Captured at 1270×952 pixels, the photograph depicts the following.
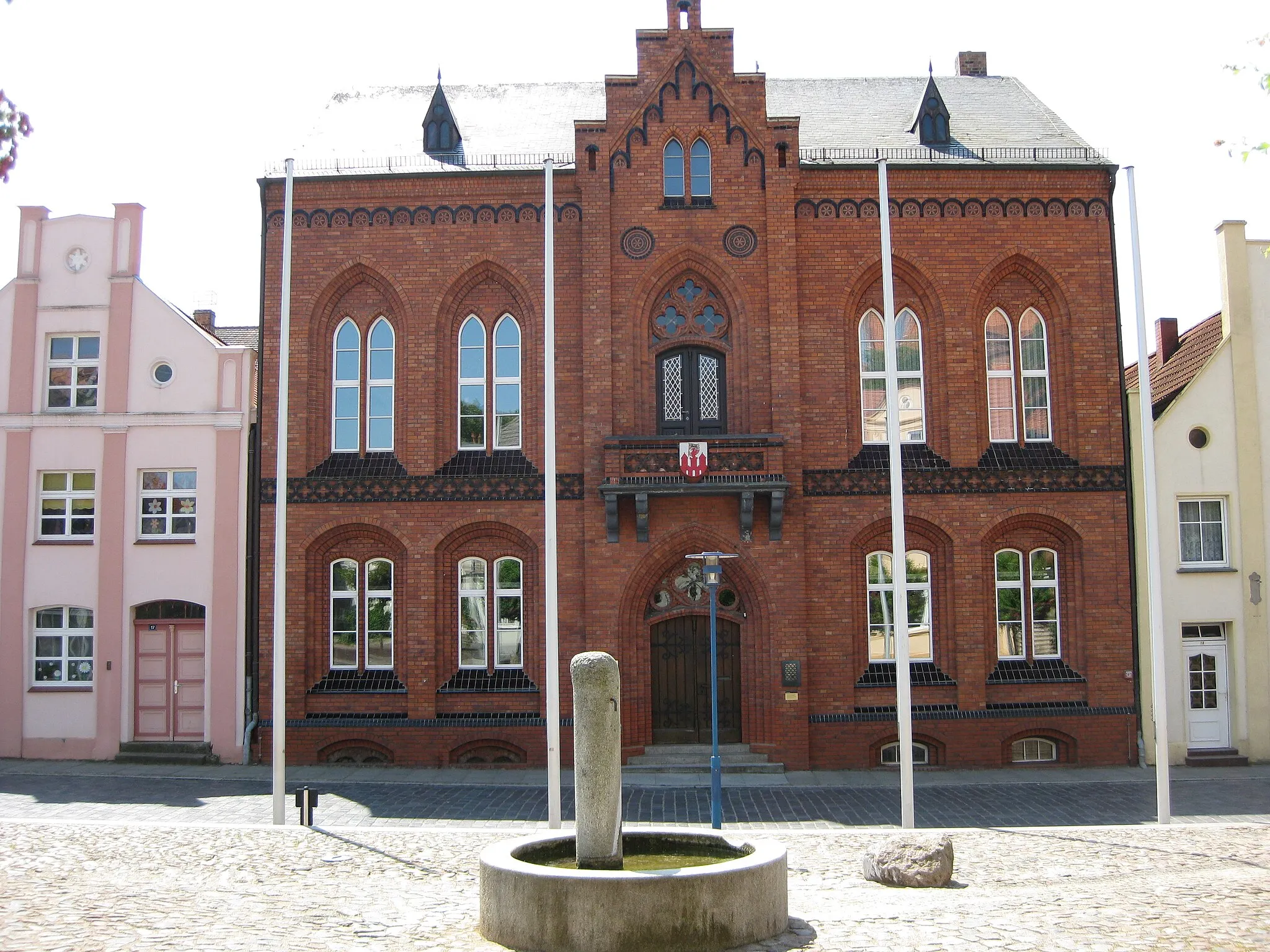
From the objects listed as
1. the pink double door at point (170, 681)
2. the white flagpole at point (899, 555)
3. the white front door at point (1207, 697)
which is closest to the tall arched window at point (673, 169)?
the white flagpole at point (899, 555)

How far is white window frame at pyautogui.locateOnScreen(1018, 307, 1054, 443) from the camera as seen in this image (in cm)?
2028

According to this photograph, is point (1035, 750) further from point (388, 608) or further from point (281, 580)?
point (281, 580)

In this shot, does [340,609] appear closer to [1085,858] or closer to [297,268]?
[297,268]

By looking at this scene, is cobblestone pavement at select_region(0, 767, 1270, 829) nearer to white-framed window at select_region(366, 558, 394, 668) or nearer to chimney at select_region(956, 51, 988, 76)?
white-framed window at select_region(366, 558, 394, 668)

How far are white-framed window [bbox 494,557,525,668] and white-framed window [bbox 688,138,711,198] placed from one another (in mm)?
7416

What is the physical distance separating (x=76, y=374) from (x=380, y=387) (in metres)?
5.73

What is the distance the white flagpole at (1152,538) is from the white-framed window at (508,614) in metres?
10.3

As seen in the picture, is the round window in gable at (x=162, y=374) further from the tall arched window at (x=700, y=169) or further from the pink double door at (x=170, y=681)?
the tall arched window at (x=700, y=169)

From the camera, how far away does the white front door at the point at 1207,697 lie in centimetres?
1964

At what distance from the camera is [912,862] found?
11047 mm

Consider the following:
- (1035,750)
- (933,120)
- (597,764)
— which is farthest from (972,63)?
(597,764)

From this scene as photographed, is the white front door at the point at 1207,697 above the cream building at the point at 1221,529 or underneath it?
underneath

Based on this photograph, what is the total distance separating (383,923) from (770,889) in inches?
136

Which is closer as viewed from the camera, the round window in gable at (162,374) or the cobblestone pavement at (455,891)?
the cobblestone pavement at (455,891)
